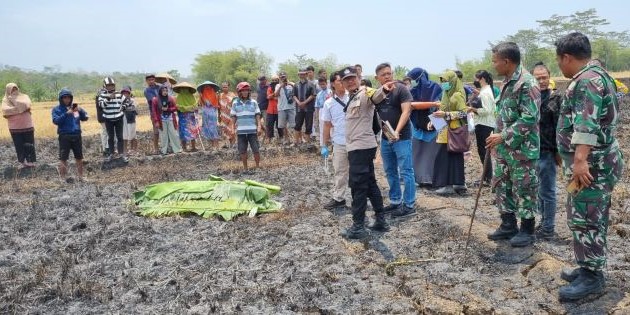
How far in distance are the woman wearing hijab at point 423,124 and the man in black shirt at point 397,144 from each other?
102 cm

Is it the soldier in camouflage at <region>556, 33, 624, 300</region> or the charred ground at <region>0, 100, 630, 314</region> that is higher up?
the soldier in camouflage at <region>556, 33, 624, 300</region>

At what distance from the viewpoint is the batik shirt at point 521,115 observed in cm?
421

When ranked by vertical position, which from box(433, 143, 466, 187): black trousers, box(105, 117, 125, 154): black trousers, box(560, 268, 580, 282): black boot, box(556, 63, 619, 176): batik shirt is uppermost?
box(556, 63, 619, 176): batik shirt

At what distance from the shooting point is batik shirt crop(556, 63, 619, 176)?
3285 millimetres

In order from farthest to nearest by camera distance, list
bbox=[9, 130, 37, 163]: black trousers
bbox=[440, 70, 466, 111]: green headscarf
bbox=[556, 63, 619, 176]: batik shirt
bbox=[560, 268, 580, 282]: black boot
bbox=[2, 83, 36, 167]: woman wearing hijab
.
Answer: bbox=[9, 130, 37, 163]: black trousers, bbox=[2, 83, 36, 167]: woman wearing hijab, bbox=[440, 70, 466, 111]: green headscarf, bbox=[560, 268, 580, 282]: black boot, bbox=[556, 63, 619, 176]: batik shirt

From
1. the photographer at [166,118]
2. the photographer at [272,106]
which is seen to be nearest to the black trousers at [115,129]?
the photographer at [166,118]

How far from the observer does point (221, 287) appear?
14.0 ft

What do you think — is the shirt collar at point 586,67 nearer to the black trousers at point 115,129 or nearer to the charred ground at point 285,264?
the charred ground at point 285,264

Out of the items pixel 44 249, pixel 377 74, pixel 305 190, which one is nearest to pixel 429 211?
pixel 377 74

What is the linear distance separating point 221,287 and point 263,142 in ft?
26.9

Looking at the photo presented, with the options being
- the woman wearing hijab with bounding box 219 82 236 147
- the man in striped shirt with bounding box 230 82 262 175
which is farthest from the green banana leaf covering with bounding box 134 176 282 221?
the woman wearing hijab with bounding box 219 82 236 147

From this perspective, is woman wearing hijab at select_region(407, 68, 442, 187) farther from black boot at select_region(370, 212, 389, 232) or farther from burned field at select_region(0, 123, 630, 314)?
black boot at select_region(370, 212, 389, 232)

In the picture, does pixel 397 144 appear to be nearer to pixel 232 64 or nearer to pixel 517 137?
pixel 517 137

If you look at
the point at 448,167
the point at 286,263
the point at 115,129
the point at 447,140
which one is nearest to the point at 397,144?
the point at 447,140
